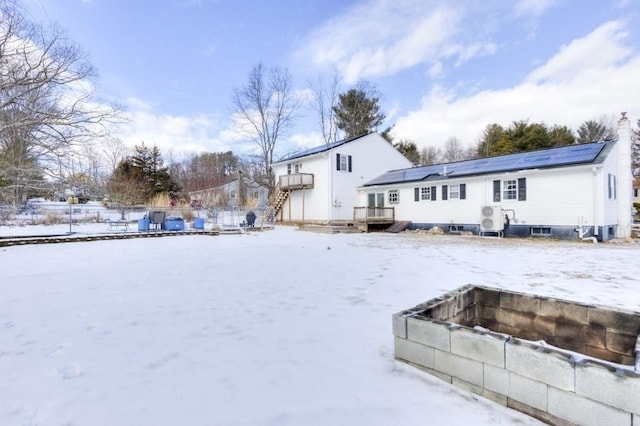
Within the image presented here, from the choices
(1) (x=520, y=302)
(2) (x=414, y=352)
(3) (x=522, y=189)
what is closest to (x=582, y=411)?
(2) (x=414, y=352)

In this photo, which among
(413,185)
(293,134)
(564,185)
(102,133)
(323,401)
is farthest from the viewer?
(293,134)

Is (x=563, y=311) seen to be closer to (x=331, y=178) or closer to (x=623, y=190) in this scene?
(x=623, y=190)

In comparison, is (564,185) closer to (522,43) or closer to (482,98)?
(522,43)

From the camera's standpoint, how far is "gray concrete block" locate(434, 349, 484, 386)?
2.05 metres

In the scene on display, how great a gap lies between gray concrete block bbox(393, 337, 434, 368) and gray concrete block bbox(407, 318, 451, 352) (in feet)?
0.16

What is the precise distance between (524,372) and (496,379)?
19cm

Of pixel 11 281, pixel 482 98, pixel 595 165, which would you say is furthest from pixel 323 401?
pixel 482 98

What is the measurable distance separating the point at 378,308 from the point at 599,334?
6.83ft

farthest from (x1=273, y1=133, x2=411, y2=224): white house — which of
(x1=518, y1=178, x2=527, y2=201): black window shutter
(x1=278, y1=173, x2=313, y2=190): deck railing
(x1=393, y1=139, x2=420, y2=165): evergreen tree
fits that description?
(x1=518, y1=178, x2=527, y2=201): black window shutter

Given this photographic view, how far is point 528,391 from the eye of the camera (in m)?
1.83

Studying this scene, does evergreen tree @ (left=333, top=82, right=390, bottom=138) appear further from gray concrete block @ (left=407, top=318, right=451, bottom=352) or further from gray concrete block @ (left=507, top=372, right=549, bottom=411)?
gray concrete block @ (left=507, top=372, right=549, bottom=411)

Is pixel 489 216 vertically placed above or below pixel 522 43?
below

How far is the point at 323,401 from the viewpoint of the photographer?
1998 millimetres

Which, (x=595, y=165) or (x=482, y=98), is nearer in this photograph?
(x=595, y=165)
